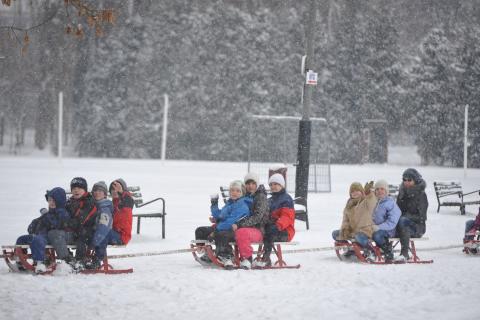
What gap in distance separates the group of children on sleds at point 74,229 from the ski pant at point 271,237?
2072mm

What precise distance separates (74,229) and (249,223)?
2.28m

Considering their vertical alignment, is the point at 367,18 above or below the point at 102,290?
above

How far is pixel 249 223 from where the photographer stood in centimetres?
1062

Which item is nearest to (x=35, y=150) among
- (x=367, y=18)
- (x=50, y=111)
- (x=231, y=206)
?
(x=50, y=111)

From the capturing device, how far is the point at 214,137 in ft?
186

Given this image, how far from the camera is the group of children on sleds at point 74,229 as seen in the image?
9.57 metres

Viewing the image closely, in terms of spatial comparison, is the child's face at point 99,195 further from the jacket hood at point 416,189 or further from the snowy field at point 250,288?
the jacket hood at point 416,189

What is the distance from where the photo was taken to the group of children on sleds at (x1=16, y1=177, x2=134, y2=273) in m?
9.57

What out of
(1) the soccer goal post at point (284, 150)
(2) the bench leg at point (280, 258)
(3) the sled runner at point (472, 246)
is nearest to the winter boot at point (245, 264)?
(2) the bench leg at point (280, 258)

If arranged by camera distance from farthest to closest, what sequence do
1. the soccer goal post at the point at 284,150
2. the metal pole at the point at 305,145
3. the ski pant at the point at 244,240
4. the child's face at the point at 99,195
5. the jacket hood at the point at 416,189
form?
the soccer goal post at the point at 284,150 → the metal pole at the point at 305,145 → the jacket hood at the point at 416,189 → the ski pant at the point at 244,240 → the child's face at the point at 99,195

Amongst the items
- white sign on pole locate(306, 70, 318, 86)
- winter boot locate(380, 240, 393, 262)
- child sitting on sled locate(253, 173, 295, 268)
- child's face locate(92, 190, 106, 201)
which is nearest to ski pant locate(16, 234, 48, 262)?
child's face locate(92, 190, 106, 201)

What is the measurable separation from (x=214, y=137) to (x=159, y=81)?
20.4ft

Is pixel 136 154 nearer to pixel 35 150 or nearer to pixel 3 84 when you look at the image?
pixel 35 150

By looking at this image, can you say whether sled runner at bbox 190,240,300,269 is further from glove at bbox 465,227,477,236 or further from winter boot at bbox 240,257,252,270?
glove at bbox 465,227,477,236
